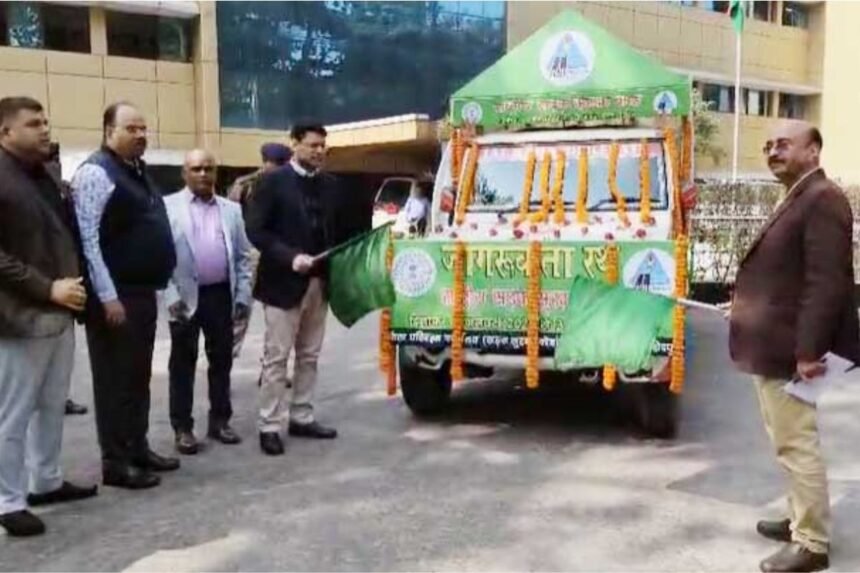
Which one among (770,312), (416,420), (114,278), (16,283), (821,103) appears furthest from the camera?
(821,103)

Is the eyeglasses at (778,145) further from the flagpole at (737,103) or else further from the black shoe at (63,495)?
the flagpole at (737,103)

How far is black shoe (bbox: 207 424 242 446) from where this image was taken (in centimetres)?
552

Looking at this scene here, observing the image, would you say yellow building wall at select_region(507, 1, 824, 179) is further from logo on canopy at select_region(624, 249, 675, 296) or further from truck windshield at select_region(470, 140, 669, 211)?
logo on canopy at select_region(624, 249, 675, 296)

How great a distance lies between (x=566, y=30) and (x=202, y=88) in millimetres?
17945

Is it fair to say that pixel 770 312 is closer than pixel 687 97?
Yes

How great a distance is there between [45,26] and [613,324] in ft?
68.7

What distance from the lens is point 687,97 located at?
714 cm

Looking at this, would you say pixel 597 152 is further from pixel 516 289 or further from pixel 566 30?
pixel 516 289

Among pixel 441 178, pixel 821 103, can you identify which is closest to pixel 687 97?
pixel 441 178

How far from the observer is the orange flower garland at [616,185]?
6684mm

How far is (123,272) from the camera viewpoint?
14.7 feet

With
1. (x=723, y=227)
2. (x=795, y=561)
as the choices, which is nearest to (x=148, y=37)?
(x=723, y=227)

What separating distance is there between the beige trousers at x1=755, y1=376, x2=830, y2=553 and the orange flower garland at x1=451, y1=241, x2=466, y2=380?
2213mm

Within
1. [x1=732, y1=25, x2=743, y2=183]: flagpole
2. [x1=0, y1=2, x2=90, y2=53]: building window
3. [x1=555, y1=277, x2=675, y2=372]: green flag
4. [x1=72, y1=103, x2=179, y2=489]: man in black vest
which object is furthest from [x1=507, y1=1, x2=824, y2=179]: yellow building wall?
[x1=72, y1=103, x2=179, y2=489]: man in black vest
